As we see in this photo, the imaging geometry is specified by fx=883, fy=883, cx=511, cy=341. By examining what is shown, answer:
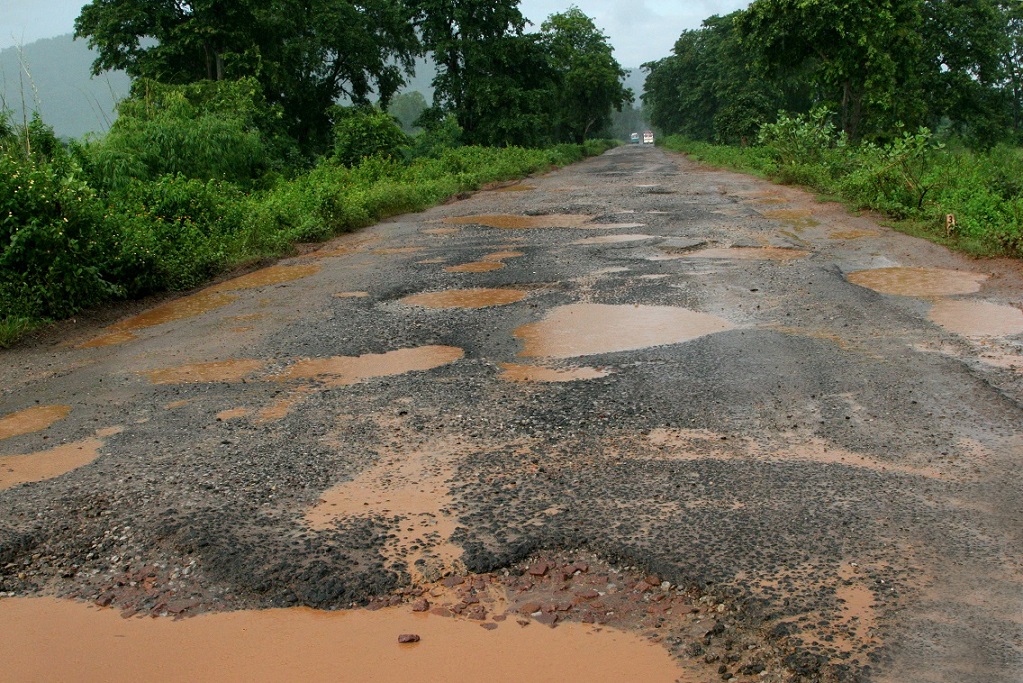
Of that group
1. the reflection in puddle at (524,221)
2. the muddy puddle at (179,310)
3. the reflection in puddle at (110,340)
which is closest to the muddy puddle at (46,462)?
the reflection in puddle at (110,340)

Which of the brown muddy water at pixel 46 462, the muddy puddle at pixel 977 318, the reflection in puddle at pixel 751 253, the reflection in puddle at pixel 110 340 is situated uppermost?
the reflection in puddle at pixel 110 340

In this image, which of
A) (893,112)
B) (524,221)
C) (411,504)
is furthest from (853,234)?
(893,112)

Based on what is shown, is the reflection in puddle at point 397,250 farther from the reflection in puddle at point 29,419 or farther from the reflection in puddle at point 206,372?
the reflection in puddle at point 29,419

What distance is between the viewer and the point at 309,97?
2911cm

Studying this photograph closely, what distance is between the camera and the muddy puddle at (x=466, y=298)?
278 inches

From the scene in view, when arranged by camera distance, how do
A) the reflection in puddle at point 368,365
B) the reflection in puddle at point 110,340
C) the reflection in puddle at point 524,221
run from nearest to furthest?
the reflection in puddle at point 368,365, the reflection in puddle at point 110,340, the reflection in puddle at point 524,221

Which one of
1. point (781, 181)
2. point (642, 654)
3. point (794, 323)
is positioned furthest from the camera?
point (781, 181)

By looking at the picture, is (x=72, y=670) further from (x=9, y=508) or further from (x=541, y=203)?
(x=541, y=203)

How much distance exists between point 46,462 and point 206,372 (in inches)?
57.6

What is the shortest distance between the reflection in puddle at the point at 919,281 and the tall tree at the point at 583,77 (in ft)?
141

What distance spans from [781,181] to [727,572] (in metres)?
→ 16.7

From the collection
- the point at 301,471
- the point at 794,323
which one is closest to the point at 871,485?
the point at 301,471

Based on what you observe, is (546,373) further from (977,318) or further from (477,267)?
(477,267)

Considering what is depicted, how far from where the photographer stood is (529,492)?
11.1 ft
